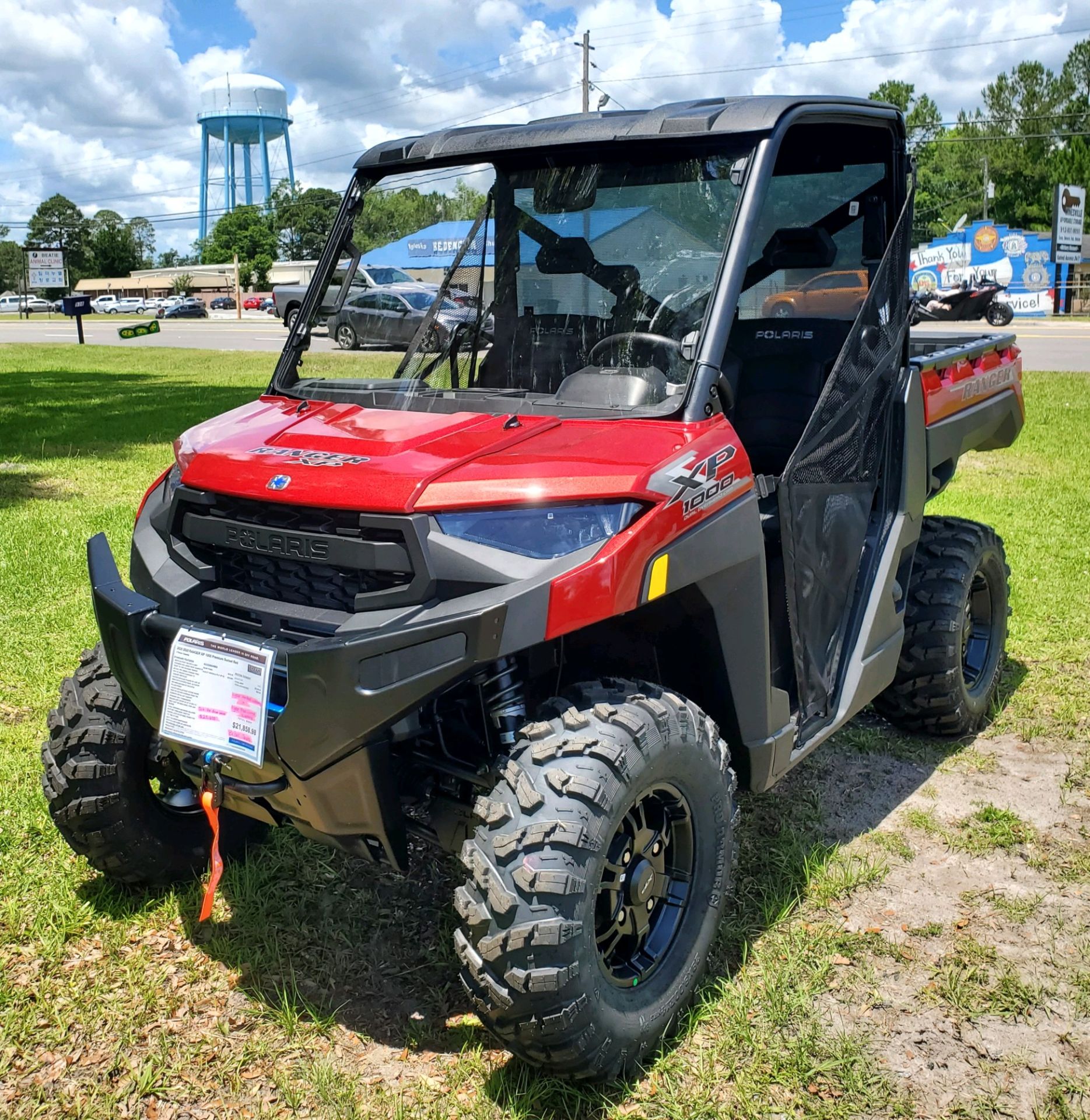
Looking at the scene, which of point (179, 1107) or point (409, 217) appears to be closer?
point (179, 1107)

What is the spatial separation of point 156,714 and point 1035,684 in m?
3.95

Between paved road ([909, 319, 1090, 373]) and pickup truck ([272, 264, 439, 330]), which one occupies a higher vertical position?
paved road ([909, 319, 1090, 373])

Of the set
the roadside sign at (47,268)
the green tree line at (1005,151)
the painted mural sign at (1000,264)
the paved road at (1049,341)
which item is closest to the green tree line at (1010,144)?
the green tree line at (1005,151)

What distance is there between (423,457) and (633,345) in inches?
30.2

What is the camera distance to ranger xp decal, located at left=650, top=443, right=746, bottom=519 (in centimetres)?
251

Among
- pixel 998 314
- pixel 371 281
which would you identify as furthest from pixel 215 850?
pixel 998 314

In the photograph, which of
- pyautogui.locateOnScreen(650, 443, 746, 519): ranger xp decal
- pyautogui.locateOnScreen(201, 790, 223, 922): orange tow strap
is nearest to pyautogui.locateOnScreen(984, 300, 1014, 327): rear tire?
pyautogui.locateOnScreen(650, 443, 746, 519): ranger xp decal

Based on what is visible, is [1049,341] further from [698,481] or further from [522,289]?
[698,481]

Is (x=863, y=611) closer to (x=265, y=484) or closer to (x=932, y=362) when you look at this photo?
(x=932, y=362)

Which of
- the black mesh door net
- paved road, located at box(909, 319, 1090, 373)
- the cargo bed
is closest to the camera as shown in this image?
the black mesh door net

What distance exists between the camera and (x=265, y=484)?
260 cm

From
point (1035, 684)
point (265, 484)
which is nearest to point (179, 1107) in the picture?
point (265, 484)

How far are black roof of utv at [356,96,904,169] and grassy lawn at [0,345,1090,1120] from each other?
774 millimetres

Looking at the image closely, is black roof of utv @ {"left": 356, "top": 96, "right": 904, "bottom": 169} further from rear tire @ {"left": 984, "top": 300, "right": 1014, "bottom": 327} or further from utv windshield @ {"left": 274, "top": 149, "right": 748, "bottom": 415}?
rear tire @ {"left": 984, "top": 300, "right": 1014, "bottom": 327}
